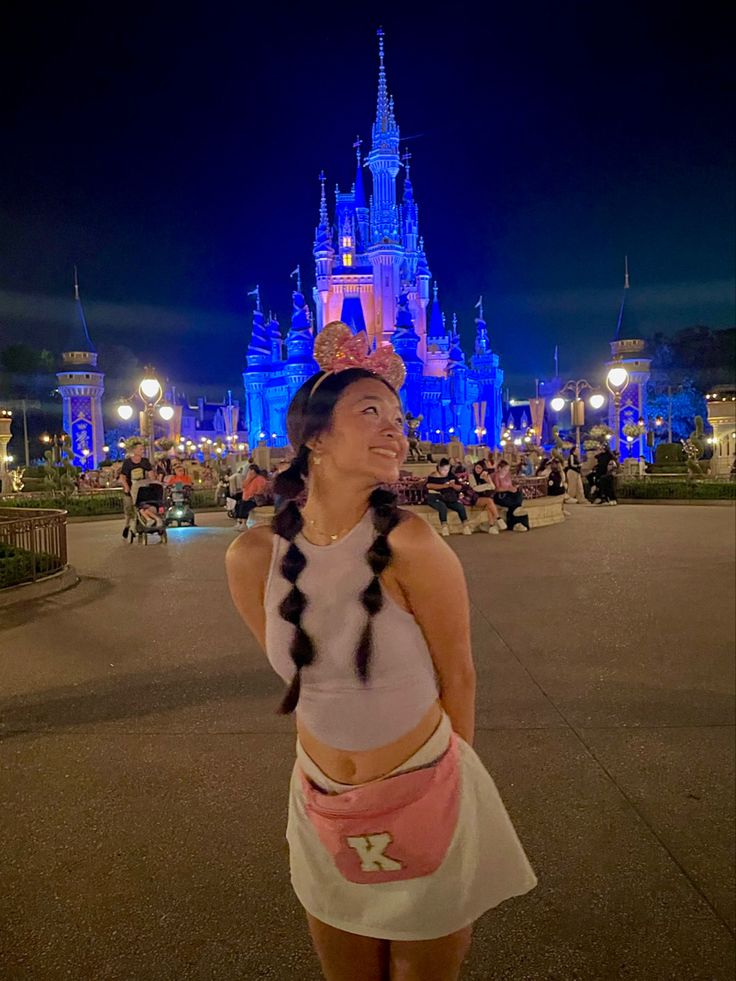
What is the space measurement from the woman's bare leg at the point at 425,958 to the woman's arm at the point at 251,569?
0.87m

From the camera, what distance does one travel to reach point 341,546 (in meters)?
1.82

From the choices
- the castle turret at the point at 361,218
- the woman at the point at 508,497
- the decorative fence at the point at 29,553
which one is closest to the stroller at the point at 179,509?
the decorative fence at the point at 29,553

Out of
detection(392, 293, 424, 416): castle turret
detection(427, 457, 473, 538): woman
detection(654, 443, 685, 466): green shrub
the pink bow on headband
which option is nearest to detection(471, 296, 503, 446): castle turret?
detection(392, 293, 424, 416): castle turret

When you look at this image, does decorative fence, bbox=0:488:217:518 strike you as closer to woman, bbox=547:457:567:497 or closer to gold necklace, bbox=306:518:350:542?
woman, bbox=547:457:567:497

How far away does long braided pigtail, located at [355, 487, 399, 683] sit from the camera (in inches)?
69.5

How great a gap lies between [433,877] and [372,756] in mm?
334

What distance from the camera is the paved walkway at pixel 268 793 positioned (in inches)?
117

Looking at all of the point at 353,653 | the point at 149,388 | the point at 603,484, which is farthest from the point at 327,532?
the point at 603,484

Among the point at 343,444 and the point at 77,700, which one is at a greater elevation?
the point at 343,444

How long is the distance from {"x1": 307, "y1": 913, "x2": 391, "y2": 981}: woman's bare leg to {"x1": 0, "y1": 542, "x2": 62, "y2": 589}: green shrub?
30.2 ft

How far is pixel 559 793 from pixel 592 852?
582 mm

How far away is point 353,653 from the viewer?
180cm

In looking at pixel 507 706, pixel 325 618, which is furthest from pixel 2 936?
pixel 507 706

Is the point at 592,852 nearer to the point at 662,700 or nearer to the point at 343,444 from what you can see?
the point at 662,700
